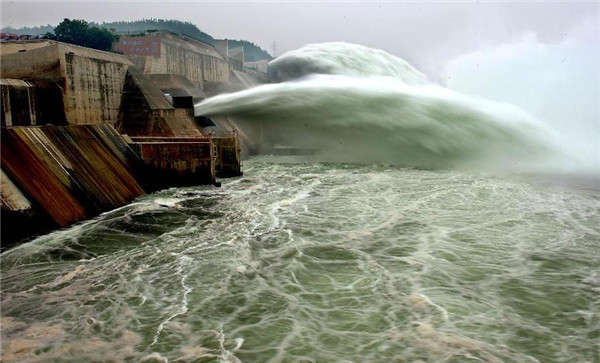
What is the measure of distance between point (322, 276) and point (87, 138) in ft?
33.5

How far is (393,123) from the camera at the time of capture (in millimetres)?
25359

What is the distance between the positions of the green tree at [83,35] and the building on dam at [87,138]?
10368 mm

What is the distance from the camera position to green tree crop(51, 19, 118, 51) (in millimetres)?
40312

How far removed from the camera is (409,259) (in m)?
9.41

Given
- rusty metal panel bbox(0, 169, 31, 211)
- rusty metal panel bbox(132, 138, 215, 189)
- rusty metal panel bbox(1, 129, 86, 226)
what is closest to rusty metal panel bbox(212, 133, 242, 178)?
rusty metal panel bbox(132, 138, 215, 189)

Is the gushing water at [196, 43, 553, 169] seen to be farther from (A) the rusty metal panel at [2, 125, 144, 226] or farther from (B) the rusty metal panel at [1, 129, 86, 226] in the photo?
(B) the rusty metal panel at [1, 129, 86, 226]

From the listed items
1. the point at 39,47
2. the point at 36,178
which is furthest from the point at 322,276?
the point at 39,47

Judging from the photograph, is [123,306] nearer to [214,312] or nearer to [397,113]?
[214,312]

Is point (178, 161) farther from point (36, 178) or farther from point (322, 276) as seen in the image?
point (322, 276)

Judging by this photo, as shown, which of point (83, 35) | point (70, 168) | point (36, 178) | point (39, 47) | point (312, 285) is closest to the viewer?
point (312, 285)

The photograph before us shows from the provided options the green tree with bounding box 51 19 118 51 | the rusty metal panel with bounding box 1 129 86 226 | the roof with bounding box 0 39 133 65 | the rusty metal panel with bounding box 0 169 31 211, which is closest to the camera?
the rusty metal panel with bounding box 0 169 31 211

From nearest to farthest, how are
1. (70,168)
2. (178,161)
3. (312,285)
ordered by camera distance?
(312,285) < (70,168) < (178,161)

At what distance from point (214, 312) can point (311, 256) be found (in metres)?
3.04

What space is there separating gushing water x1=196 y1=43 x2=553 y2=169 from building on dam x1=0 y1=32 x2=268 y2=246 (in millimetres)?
3855
